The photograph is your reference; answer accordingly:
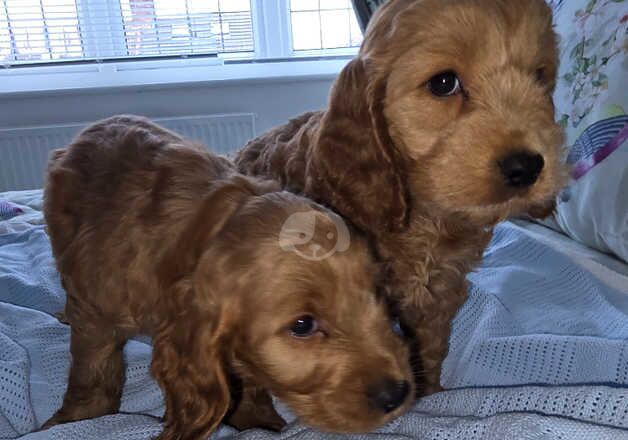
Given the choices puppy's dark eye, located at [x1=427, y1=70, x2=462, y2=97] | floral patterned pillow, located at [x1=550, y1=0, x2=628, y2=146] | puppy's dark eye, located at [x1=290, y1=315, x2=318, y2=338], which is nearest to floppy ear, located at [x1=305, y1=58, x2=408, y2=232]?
puppy's dark eye, located at [x1=427, y1=70, x2=462, y2=97]

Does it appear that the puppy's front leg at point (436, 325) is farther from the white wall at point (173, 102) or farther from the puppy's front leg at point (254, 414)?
the white wall at point (173, 102)

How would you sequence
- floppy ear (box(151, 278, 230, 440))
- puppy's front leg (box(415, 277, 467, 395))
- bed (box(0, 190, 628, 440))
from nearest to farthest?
1. bed (box(0, 190, 628, 440))
2. floppy ear (box(151, 278, 230, 440))
3. puppy's front leg (box(415, 277, 467, 395))

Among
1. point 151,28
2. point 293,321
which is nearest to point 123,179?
point 293,321

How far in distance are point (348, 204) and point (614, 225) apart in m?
0.94

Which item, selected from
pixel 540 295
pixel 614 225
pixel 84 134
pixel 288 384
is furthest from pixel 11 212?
pixel 614 225

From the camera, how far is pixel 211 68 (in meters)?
4.81

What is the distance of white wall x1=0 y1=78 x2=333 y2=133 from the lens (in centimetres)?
451

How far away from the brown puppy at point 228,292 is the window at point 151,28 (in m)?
3.47

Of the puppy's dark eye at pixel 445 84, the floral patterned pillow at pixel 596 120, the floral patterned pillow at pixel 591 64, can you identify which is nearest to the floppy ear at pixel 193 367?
the puppy's dark eye at pixel 445 84

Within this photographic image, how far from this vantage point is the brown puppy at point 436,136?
1.54 m

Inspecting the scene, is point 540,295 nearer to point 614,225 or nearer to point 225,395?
point 614,225

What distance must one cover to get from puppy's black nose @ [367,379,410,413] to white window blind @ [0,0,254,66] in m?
3.95

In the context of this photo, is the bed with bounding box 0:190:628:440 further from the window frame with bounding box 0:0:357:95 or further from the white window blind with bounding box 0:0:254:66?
the white window blind with bounding box 0:0:254:66

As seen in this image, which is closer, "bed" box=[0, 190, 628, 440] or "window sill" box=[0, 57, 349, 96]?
"bed" box=[0, 190, 628, 440]
